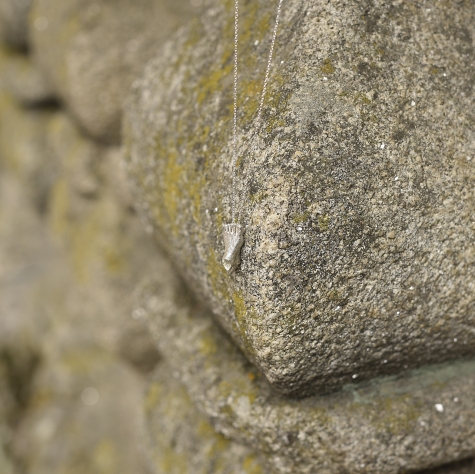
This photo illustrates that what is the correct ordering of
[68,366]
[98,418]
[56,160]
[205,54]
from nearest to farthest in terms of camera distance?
[205,54], [98,418], [68,366], [56,160]

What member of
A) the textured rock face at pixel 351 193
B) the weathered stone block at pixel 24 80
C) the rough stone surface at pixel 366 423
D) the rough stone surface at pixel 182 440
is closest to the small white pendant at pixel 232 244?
the textured rock face at pixel 351 193

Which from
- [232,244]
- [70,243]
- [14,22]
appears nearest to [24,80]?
[14,22]

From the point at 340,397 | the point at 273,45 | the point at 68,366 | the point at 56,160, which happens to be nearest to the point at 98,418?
the point at 68,366

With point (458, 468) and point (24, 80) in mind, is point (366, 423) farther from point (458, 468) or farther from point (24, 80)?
point (24, 80)

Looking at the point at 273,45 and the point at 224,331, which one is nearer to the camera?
the point at 273,45

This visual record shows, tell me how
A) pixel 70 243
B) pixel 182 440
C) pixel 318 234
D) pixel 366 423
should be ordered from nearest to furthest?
1. pixel 318 234
2. pixel 366 423
3. pixel 182 440
4. pixel 70 243

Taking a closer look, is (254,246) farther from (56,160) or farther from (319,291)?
(56,160)
